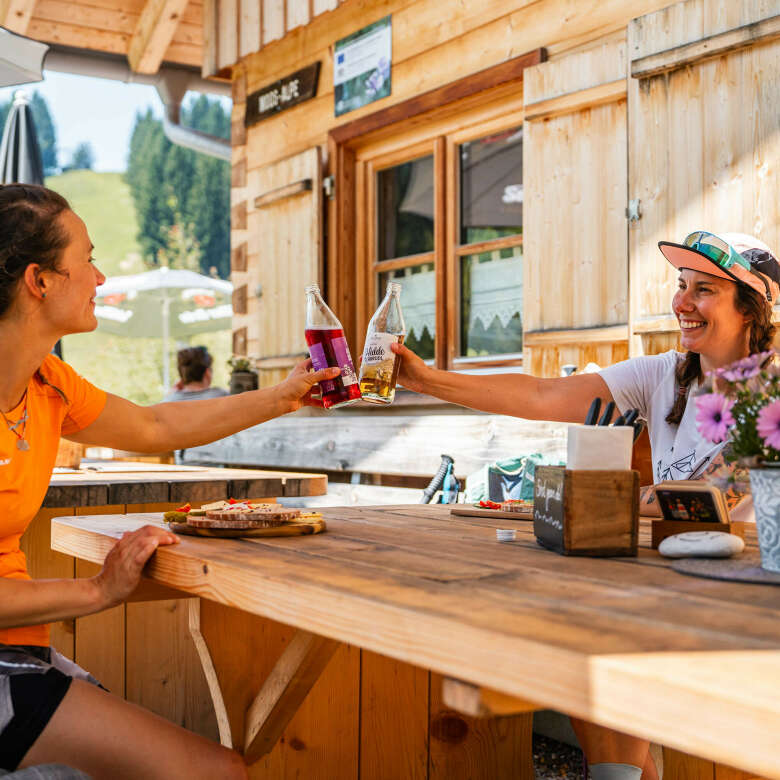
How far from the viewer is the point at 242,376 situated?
5.99m

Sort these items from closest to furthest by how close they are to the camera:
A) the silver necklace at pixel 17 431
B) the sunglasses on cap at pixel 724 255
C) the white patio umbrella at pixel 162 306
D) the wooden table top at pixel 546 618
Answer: the wooden table top at pixel 546 618 → the silver necklace at pixel 17 431 → the sunglasses on cap at pixel 724 255 → the white patio umbrella at pixel 162 306

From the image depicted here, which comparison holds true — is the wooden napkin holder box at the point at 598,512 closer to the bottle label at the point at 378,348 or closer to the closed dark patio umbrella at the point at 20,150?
the bottle label at the point at 378,348

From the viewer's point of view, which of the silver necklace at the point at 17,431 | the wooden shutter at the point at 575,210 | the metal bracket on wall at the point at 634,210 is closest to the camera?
the silver necklace at the point at 17,431

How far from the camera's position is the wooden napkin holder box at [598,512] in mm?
1302

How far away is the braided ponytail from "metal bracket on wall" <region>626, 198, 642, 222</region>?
4.22 ft

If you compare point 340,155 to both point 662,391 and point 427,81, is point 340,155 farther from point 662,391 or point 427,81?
point 662,391

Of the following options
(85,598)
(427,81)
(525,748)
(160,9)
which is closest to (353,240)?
(427,81)

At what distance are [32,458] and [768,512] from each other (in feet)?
3.99

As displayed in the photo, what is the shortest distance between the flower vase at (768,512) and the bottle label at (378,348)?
0.99 metres

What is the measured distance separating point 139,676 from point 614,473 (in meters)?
1.99

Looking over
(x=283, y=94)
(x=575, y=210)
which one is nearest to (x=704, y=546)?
(x=575, y=210)

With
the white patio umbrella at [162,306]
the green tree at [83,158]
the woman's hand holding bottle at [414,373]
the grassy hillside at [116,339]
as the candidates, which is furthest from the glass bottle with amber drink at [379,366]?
→ the green tree at [83,158]

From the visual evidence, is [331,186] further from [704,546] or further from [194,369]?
[704,546]

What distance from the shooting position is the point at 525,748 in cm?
246
